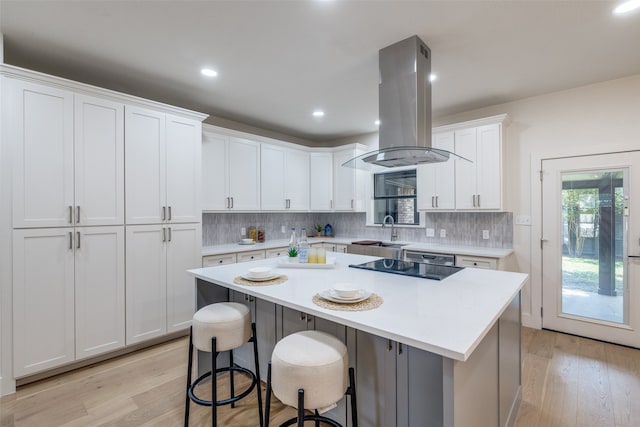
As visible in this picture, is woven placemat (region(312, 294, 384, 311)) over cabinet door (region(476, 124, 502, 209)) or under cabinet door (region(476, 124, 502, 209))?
under

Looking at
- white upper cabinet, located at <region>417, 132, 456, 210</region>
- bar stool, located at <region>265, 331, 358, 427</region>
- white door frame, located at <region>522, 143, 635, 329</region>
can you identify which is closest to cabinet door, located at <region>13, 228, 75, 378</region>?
bar stool, located at <region>265, 331, 358, 427</region>

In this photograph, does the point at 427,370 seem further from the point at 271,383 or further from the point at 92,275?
the point at 92,275

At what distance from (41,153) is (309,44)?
7.42 ft

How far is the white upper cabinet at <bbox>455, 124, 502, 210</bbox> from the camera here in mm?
3453

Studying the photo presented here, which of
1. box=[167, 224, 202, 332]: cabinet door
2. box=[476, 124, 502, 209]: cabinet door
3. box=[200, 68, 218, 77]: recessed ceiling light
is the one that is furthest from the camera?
box=[476, 124, 502, 209]: cabinet door

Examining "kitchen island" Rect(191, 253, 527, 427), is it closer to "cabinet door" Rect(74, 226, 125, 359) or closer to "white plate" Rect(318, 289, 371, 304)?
"white plate" Rect(318, 289, 371, 304)

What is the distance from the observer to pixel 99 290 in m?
2.66

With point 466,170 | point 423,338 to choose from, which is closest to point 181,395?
point 423,338

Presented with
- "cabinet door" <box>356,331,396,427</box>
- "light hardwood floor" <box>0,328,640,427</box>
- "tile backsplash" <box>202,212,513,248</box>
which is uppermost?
"tile backsplash" <box>202,212,513,248</box>

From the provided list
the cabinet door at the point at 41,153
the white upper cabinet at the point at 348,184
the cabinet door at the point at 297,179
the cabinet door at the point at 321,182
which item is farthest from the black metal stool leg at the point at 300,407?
Result: the cabinet door at the point at 321,182

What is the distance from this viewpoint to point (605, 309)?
3129 millimetres

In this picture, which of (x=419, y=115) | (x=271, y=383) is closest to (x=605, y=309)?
(x=419, y=115)

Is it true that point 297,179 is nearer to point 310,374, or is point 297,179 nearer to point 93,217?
point 93,217

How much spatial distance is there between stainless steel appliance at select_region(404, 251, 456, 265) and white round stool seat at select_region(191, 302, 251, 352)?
232cm
